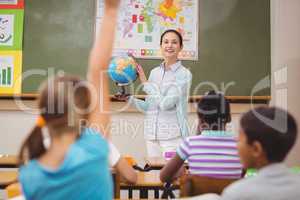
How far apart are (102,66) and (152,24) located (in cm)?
343

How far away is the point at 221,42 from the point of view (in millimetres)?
4582

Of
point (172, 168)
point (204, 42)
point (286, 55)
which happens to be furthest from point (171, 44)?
point (172, 168)

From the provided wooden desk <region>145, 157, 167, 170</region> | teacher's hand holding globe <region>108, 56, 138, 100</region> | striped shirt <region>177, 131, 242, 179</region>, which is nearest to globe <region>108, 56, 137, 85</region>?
teacher's hand holding globe <region>108, 56, 138, 100</region>

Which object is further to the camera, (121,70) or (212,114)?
(121,70)

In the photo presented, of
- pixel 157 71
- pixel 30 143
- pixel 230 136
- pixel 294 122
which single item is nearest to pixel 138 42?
pixel 157 71

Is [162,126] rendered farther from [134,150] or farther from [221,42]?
[221,42]

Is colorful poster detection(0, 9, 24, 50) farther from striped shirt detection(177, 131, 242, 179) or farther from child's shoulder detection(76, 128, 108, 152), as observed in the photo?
child's shoulder detection(76, 128, 108, 152)

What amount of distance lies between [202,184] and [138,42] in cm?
290

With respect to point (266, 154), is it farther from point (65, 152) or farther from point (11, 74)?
point (11, 74)

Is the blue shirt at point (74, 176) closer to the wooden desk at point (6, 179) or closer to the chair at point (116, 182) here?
the chair at point (116, 182)

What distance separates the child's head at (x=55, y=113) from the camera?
1162 mm

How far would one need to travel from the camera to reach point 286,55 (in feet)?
14.5

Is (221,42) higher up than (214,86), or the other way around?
(221,42)

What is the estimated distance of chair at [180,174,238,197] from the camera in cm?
189
